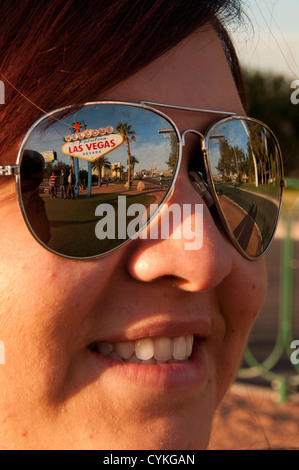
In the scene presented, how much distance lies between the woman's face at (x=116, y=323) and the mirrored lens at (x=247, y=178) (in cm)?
10

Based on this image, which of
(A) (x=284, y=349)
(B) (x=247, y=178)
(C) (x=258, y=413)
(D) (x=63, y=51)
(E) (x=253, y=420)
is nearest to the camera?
(D) (x=63, y=51)

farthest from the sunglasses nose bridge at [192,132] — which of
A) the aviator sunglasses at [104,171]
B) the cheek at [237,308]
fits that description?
the cheek at [237,308]

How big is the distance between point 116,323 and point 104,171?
0.39 metres

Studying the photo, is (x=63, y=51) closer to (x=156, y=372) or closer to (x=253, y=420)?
(x=156, y=372)

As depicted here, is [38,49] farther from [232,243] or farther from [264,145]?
[264,145]

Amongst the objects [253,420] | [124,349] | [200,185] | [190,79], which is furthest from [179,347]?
[253,420]

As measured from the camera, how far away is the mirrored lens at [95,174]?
1.34 metres

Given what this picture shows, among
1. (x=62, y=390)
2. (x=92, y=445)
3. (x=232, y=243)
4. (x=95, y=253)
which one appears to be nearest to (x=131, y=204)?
(x=95, y=253)

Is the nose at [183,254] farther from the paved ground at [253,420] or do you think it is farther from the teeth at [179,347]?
the paved ground at [253,420]

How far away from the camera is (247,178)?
71.3 inches

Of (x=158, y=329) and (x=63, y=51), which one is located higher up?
(x=63, y=51)

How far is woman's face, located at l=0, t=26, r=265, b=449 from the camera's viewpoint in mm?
1334

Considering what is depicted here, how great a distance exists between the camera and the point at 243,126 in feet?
5.79

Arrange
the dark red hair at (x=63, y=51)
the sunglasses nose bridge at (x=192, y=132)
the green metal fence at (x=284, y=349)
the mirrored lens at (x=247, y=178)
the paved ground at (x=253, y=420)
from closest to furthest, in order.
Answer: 1. the dark red hair at (x=63, y=51)
2. the sunglasses nose bridge at (x=192, y=132)
3. the mirrored lens at (x=247, y=178)
4. the paved ground at (x=253, y=420)
5. the green metal fence at (x=284, y=349)
